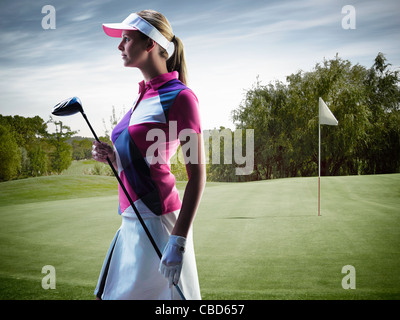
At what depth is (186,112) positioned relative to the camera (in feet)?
4.90

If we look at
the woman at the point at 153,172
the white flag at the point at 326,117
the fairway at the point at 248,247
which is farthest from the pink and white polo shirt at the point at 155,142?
the white flag at the point at 326,117

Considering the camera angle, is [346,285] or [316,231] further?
[316,231]

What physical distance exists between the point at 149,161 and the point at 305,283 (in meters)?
2.63

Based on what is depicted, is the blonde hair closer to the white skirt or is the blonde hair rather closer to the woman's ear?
the woman's ear

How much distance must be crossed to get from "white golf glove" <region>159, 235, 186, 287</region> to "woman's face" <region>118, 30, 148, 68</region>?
809 millimetres

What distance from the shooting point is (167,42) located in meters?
1.70

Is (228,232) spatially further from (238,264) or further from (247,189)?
(247,189)

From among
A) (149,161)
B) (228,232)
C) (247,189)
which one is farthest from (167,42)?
(247,189)

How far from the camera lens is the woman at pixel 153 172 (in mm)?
1488

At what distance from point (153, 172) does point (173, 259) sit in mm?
364

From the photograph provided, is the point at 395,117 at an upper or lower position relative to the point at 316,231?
upper

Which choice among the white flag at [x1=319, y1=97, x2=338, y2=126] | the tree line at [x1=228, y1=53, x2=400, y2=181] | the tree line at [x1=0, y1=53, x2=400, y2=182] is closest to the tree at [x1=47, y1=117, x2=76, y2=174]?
the tree line at [x1=0, y1=53, x2=400, y2=182]

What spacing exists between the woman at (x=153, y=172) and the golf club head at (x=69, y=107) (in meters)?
0.20

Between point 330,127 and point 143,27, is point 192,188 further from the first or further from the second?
point 330,127
